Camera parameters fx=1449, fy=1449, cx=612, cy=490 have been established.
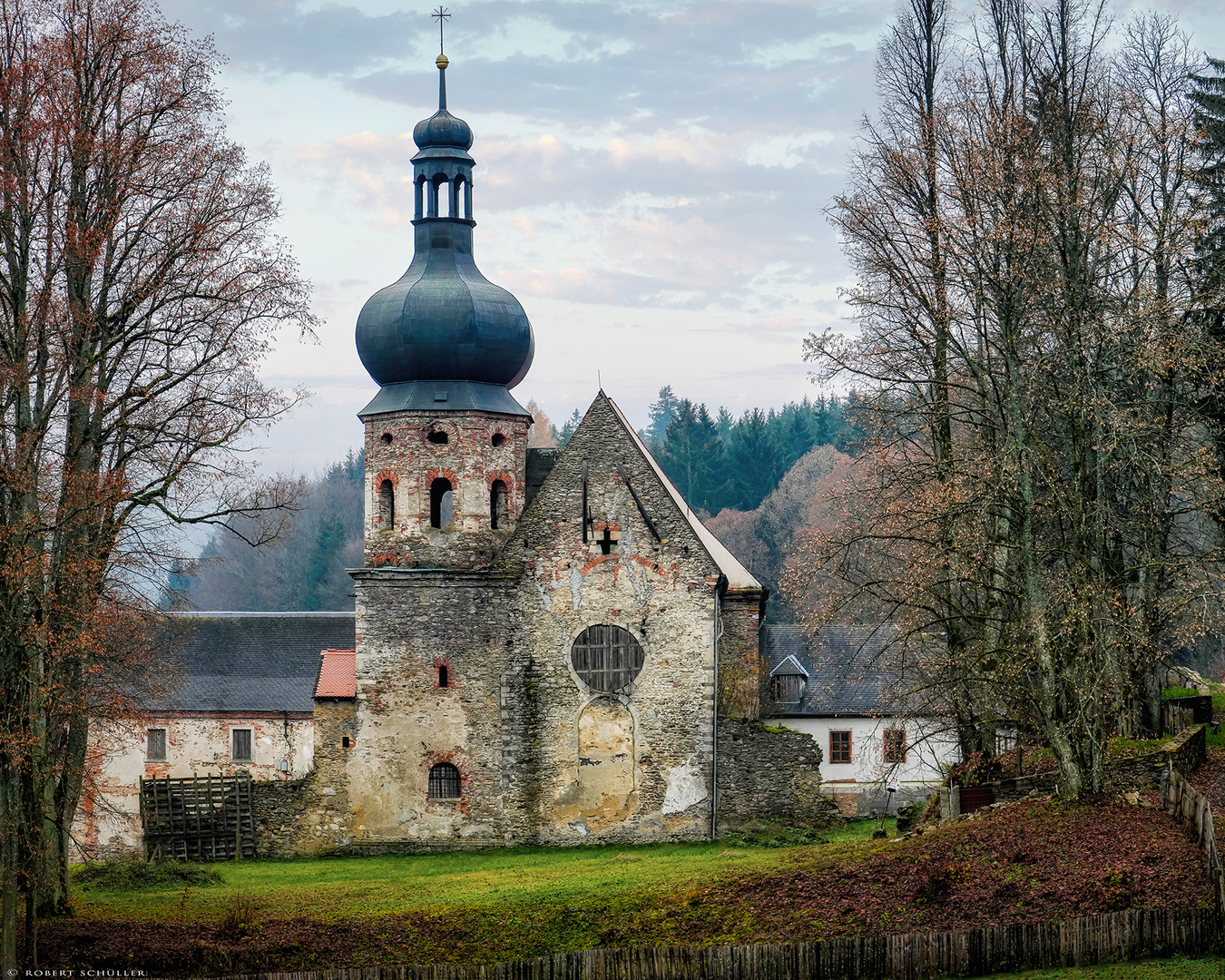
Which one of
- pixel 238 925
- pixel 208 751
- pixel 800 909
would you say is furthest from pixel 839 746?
pixel 238 925

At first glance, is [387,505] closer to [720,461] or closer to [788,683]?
[788,683]

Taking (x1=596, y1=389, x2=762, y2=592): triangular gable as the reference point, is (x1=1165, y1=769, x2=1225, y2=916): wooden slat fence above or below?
below

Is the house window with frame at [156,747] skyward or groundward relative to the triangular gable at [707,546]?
groundward

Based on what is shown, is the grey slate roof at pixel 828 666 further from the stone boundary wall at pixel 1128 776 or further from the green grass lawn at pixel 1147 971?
the green grass lawn at pixel 1147 971

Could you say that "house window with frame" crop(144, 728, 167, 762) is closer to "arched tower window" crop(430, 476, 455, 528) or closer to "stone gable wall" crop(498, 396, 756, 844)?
"arched tower window" crop(430, 476, 455, 528)

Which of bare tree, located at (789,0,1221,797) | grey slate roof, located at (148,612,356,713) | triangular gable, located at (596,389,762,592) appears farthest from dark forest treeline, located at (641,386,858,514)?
bare tree, located at (789,0,1221,797)

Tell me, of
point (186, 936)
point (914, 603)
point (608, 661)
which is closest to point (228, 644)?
point (608, 661)

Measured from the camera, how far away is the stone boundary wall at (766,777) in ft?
Result: 107

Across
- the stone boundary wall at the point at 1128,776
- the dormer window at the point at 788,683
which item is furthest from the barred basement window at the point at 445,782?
the dormer window at the point at 788,683

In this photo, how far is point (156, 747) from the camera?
46.9m

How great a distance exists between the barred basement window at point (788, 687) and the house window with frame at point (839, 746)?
1801 millimetres

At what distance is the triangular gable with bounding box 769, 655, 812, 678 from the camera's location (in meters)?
44.6

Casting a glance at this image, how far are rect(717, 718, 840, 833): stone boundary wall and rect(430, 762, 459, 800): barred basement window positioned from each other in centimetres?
598

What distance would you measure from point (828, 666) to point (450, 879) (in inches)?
793
